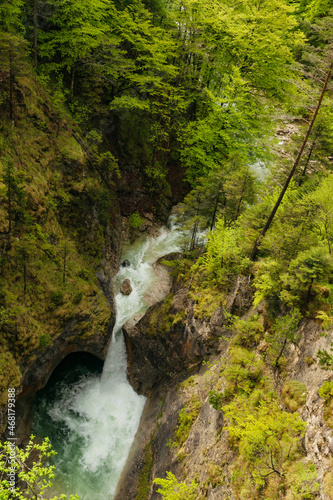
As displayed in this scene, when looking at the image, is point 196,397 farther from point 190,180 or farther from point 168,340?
point 190,180

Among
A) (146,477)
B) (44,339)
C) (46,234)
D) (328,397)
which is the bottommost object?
(146,477)

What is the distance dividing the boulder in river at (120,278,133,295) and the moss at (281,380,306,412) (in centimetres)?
1270

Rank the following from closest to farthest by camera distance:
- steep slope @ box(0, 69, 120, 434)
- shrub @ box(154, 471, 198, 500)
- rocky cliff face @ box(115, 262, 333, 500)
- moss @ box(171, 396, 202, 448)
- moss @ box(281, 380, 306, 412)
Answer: rocky cliff face @ box(115, 262, 333, 500)
moss @ box(281, 380, 306, 412)
shrub @ box(154, 471, 198, 500)
moss @ box(171, 396, 202, 448)
steep slope @ box(0, 69, 120, 434)

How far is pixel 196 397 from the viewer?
11.9 metres

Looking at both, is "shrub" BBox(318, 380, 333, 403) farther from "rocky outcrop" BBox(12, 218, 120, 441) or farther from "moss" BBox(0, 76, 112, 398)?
"rocky outcrop" BBox(12, 218, 120, 441)

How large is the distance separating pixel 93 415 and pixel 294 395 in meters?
12.0

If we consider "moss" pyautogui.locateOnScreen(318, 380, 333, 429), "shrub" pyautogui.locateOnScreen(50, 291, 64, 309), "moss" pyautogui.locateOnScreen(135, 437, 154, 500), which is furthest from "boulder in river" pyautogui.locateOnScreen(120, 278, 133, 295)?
"moss" pyautogui.locateOnScreen(318, 380, 333, 429)

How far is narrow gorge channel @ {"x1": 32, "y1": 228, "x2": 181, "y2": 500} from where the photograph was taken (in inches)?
535

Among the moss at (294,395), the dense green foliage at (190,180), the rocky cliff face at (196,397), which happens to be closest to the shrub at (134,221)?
the dense green foliage at (190,180)

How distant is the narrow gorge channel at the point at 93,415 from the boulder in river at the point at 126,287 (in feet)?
0.84

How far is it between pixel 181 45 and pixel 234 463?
24.5m

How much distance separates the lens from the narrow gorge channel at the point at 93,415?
1359cm

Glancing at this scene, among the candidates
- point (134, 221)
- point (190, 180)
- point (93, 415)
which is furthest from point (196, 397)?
point (190, 180)

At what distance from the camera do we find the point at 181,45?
69.2 feet
